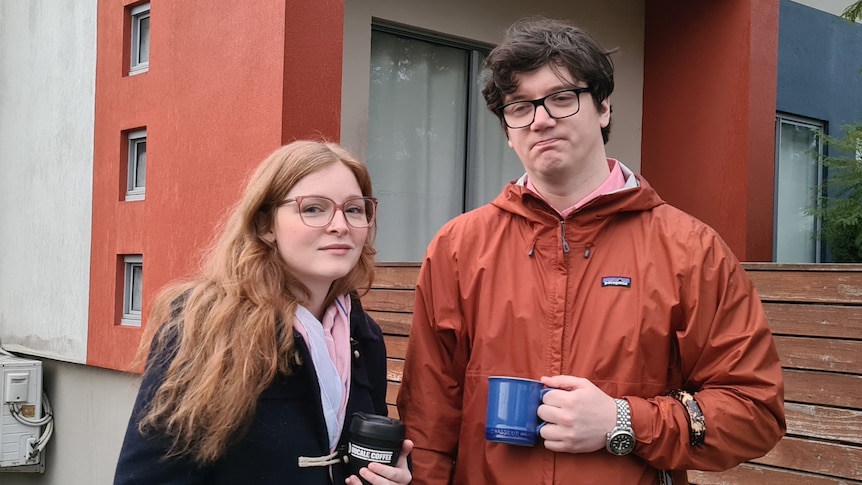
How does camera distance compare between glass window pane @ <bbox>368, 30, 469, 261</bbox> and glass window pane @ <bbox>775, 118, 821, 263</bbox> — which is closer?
glass window pane @ <bbox>368, 30, 469, 261</bbox>

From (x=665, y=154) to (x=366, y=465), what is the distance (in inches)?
256

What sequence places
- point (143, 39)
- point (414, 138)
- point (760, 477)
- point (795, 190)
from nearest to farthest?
point (760, 477)
point (143, 39)
point (414, 138)
point (795, 190)

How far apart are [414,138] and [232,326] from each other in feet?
16.6

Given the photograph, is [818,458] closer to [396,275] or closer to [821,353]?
[821,353]

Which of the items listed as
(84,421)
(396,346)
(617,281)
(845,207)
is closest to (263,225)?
(617,281)

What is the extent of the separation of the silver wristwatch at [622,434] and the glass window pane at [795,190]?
7.52m

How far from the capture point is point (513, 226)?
7.91ft

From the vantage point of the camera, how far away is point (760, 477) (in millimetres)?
3691

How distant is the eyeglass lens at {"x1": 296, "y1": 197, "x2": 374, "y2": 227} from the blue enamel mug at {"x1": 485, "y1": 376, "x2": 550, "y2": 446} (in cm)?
55

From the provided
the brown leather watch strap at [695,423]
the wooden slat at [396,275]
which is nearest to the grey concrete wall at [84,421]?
the wooden slat at [396,275]

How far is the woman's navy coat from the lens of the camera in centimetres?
198

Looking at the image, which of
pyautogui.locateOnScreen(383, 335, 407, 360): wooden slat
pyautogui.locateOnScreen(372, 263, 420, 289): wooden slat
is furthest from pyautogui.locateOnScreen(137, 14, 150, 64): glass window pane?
pyautogui.locateOnScreen(383, 335, 407, 360): wooden slat

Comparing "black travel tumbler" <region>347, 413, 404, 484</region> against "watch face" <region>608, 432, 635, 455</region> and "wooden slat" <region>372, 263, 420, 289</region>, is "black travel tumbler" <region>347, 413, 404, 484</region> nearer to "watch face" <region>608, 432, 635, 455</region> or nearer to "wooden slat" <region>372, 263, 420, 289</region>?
"watch face" <region>608, 432, 635, 455</region>

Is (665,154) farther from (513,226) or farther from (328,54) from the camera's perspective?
(513,226)
